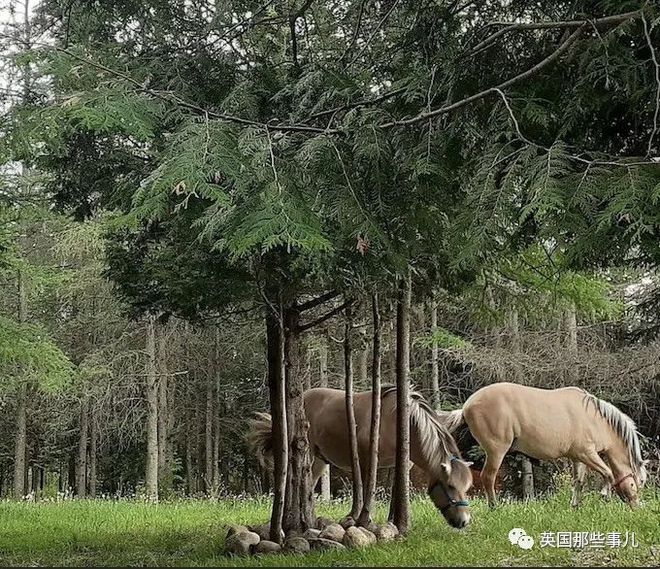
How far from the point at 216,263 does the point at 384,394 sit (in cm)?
225

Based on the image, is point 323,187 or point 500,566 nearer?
point 323,187

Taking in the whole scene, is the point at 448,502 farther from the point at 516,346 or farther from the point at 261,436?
the point at 516,346

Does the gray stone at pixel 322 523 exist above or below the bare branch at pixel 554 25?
below

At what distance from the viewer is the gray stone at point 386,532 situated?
5.28 metres

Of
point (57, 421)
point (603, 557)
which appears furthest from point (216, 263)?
point (57, 421)

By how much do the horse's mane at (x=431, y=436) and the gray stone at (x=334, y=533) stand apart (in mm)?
1051

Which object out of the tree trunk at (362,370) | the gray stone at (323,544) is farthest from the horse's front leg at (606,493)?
the tree trunk at (362,370)

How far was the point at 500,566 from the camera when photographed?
4141 millimetres

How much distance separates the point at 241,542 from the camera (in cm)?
521

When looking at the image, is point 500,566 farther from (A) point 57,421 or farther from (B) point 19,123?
(A) point 57,421

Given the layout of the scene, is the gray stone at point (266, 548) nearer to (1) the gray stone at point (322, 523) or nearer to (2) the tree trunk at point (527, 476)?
(1) the gray stone at point (322, 523)

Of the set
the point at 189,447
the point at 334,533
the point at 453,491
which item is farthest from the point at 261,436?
the point at 189,447

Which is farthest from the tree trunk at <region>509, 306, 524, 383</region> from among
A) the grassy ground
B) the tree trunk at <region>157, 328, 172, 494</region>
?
the tree trunk at <region>157, 328, 172, 494</region>

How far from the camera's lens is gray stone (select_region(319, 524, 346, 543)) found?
5.20 meters
